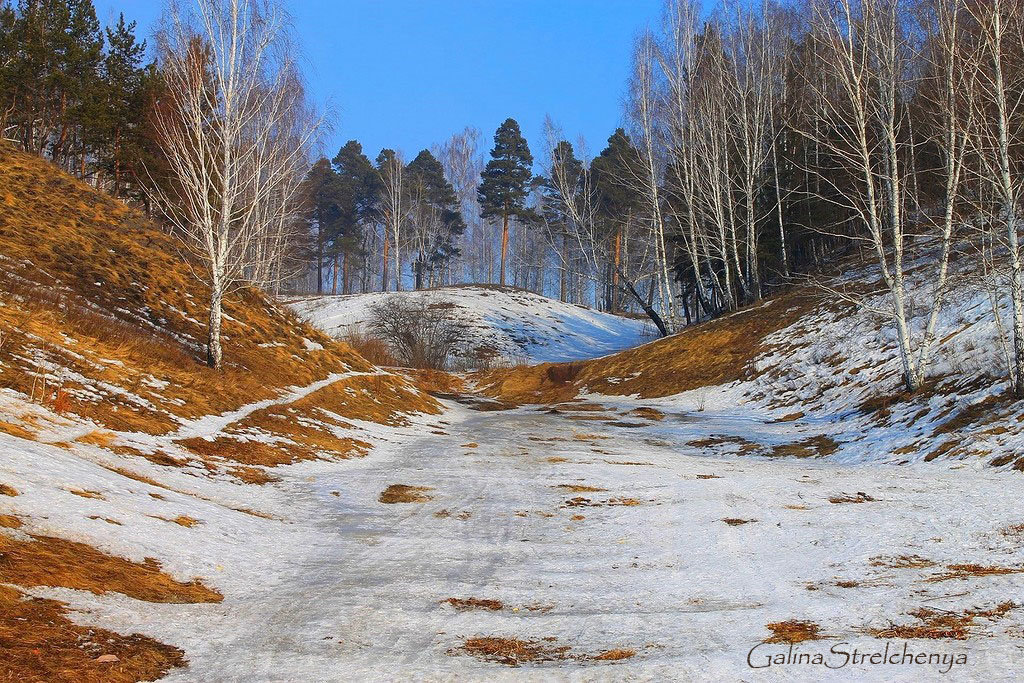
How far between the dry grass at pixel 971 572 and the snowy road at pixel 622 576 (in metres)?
0.07

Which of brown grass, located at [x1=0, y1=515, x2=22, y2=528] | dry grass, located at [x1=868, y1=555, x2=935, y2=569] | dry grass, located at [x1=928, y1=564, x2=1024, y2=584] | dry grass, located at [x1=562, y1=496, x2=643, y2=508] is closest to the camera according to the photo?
brown grass, located at [x1=0, y1=515, x2=22, y2=528]

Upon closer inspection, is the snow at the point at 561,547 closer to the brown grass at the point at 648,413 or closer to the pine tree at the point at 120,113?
the brown grass at the point at 648,413

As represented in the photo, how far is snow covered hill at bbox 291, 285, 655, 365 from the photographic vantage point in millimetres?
46562

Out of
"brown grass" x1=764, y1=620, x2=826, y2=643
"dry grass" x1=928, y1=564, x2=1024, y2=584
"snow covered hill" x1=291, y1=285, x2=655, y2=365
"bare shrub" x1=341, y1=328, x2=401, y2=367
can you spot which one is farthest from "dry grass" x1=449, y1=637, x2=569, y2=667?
"snow covered hill" x1=291, y1=285, x2=655, y2=365

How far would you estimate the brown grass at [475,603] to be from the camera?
525 centimetres

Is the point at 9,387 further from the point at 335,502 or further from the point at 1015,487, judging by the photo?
the point at 1015,487

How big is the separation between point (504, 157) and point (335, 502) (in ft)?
209

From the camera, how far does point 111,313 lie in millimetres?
15453

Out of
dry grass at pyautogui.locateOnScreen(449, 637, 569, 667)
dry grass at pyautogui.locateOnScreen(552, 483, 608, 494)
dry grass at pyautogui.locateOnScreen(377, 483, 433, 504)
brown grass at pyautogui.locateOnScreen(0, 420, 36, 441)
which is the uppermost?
brown grass at pyautogui.locateOnScreen(0, 420, 36, 441)

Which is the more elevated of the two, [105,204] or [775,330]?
[105,204]

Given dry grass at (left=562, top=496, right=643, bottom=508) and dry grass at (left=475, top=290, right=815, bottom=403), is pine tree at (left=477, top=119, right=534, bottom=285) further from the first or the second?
dry grass at (left=562, top=496, right=643, bottom=508)

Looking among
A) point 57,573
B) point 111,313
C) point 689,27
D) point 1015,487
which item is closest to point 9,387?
point 57,573

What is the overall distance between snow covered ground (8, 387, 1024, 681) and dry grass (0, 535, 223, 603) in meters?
0.17

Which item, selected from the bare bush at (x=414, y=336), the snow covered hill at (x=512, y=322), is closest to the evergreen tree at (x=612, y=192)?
the snow covered hill at (x=512, y=322)
